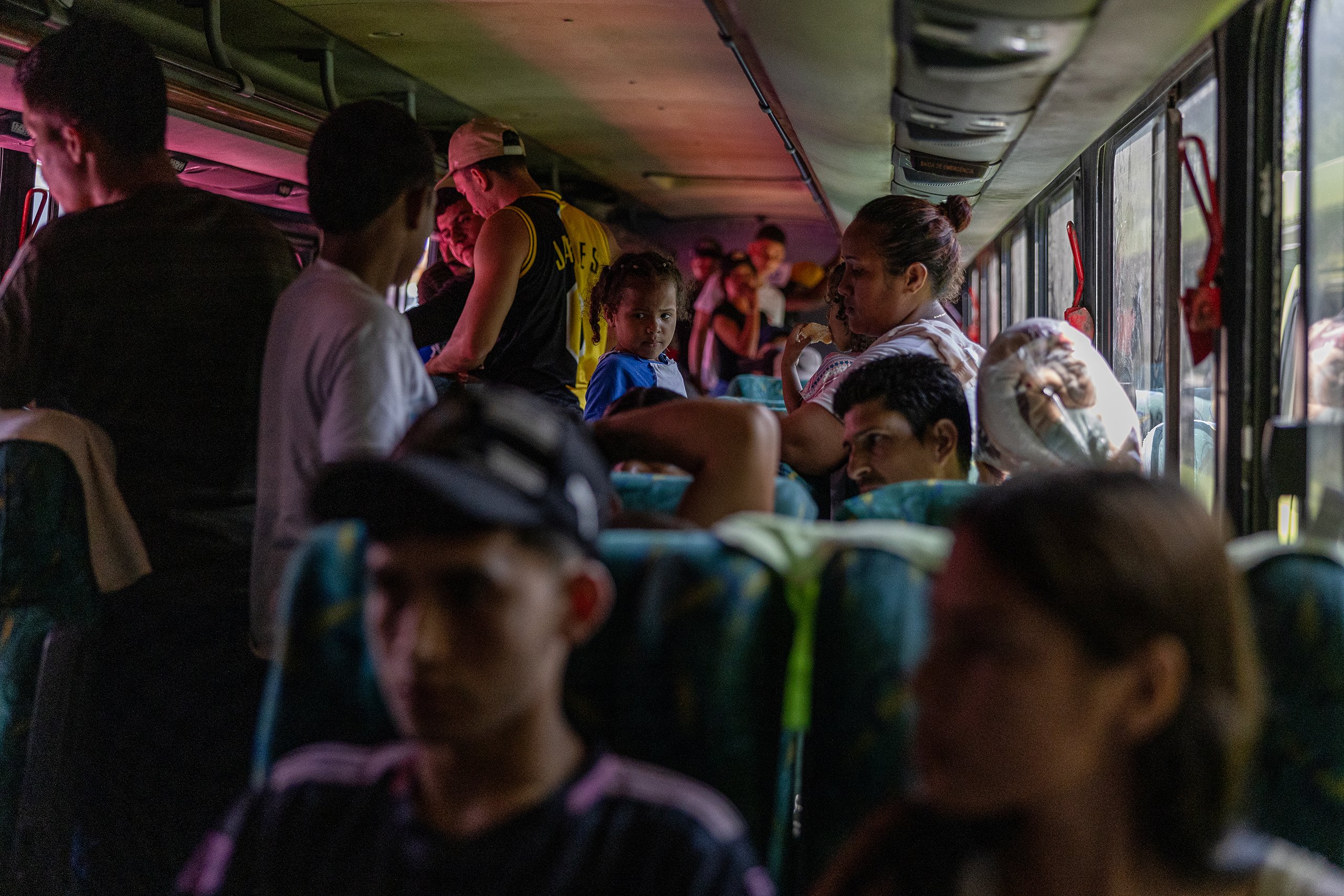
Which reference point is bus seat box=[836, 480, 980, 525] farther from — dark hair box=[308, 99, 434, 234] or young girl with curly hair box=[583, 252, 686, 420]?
young girl with curly hair box=[583, 252, 686, 420]

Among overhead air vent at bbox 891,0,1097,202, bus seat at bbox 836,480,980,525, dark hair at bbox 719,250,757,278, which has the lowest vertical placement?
bus seat at bbox 836,480,980,525

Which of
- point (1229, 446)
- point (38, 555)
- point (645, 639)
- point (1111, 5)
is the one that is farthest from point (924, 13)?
point (38, 555)

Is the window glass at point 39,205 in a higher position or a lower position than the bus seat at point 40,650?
higher

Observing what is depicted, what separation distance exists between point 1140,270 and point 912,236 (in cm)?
122

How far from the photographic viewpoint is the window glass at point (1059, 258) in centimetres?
505

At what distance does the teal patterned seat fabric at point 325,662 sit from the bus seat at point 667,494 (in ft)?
2.44

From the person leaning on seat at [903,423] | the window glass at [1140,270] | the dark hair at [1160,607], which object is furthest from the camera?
the window glass at [1140,270]

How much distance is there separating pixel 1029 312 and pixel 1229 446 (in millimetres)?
4073

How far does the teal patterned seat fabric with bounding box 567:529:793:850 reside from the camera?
1.22 meters

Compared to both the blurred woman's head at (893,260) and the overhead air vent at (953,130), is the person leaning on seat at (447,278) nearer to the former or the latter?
the blurred woman's head at (893,260)

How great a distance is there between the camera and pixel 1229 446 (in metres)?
2.13

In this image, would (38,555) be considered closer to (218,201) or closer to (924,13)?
(218,201)

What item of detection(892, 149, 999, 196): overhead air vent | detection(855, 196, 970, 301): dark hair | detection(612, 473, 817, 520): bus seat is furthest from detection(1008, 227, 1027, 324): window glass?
detection(612, 473, 817, 520): bus seat

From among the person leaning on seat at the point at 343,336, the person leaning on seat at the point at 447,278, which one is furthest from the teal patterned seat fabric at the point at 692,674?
the person leaning on seat at the point at 447,278
